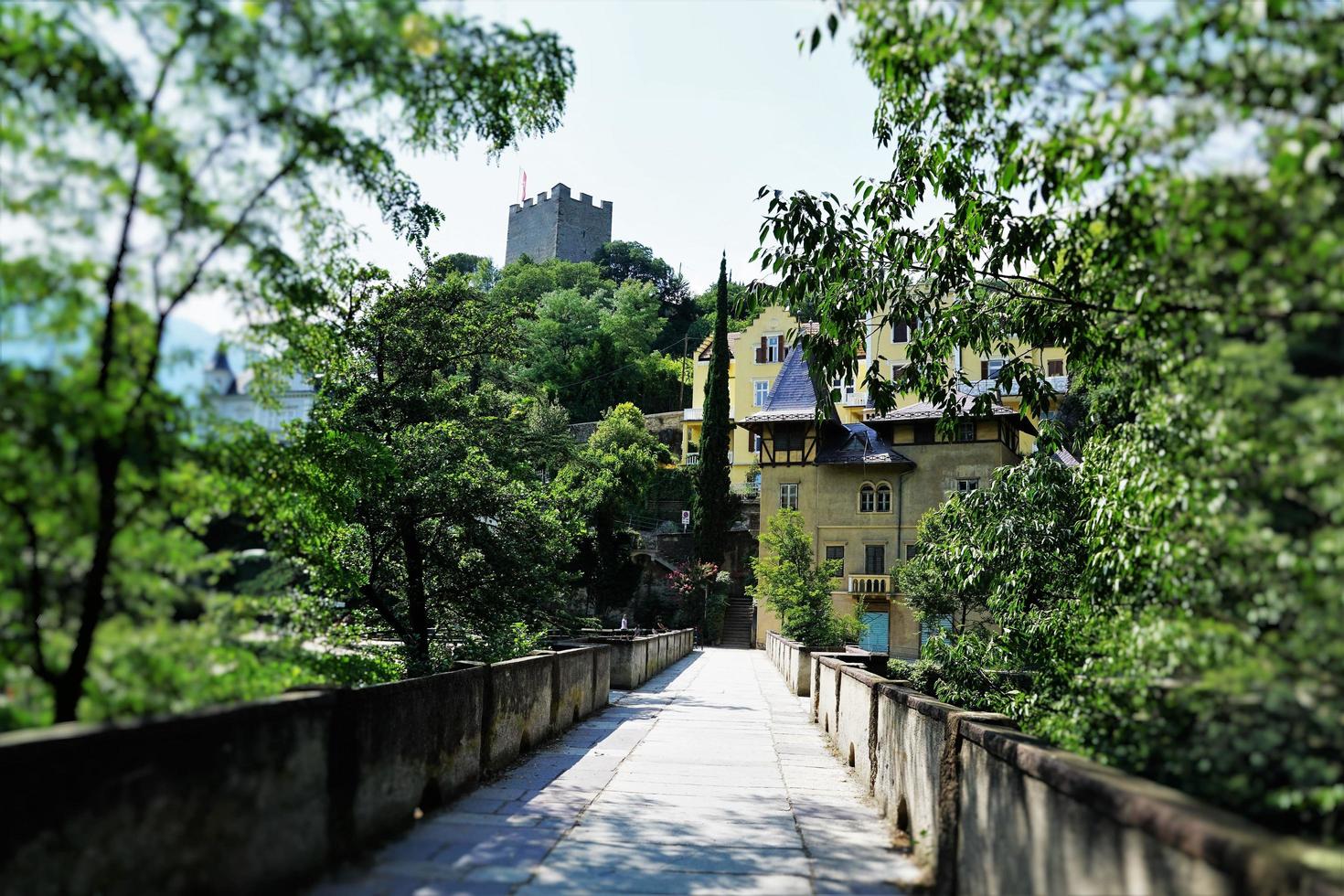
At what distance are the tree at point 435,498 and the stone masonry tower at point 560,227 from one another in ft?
317

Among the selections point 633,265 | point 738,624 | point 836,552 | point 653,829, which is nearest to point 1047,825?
point 653,829

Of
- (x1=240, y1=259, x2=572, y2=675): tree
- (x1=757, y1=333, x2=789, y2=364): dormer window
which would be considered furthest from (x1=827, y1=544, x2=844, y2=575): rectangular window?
(x1=240, y1=259, x2=572, y2=675): tree

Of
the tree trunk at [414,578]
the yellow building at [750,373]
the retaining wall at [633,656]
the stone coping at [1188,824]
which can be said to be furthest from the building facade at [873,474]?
the stone coping at [1188,824]

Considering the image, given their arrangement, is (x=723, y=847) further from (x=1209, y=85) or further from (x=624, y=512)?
(x=624, y=512)

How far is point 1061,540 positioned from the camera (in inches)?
445

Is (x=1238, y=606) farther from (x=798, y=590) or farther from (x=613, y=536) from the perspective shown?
(x=613, y=536)

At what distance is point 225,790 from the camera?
418cm

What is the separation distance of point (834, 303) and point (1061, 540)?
4334 millimetres

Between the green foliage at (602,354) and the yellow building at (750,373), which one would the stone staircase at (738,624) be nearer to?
the yellow building at (750,373)

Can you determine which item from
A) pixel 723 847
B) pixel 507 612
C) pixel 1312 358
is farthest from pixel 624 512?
pixel 1312 358

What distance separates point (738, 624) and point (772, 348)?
56.6 feet

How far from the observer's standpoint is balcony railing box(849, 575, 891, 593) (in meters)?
44.4

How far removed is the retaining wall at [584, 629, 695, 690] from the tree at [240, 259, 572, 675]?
213 cm

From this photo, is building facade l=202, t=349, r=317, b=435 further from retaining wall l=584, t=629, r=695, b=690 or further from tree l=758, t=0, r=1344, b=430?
retaining wall l=584, t=629, r=695, b=690
